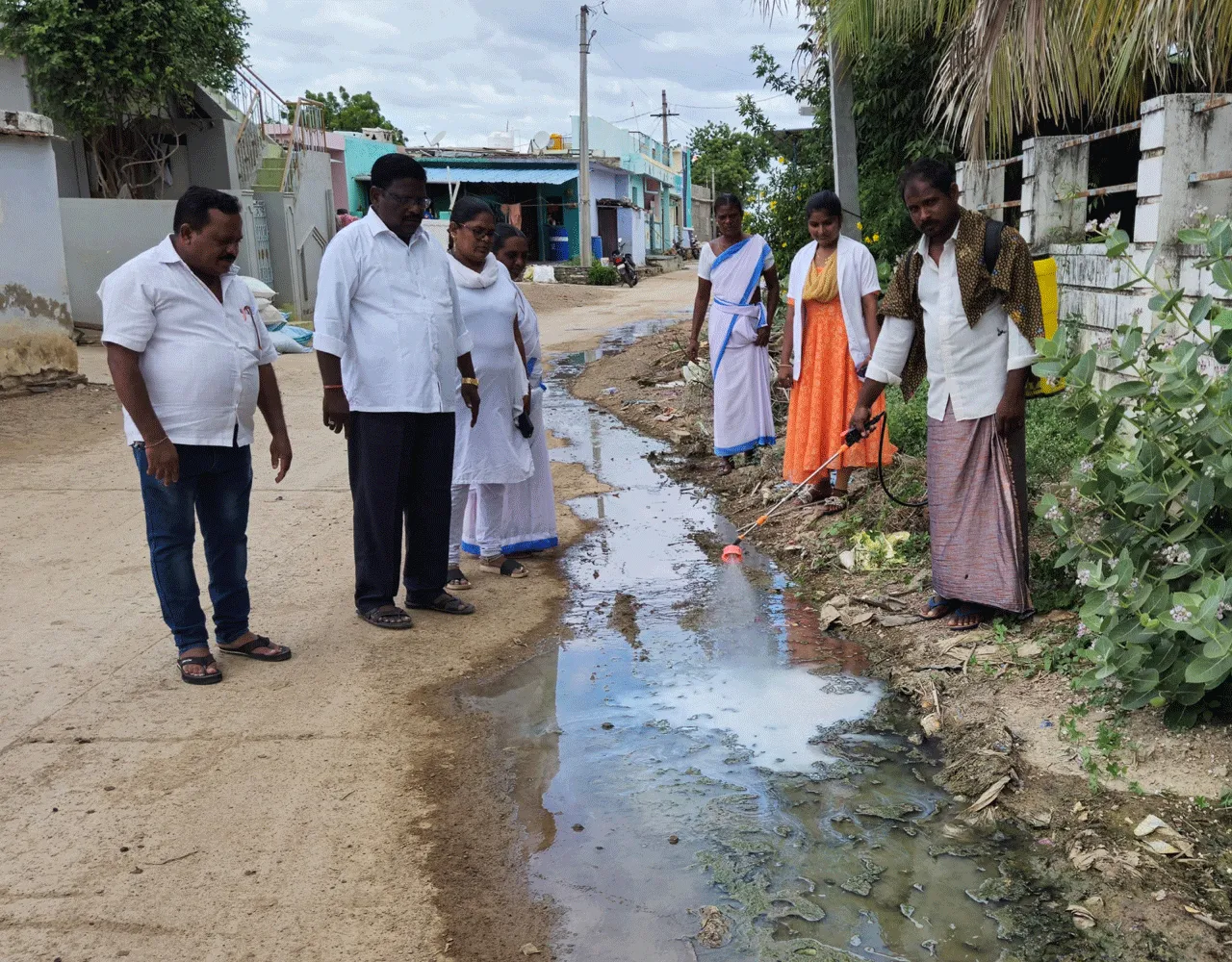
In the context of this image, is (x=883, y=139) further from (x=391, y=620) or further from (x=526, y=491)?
(x=391, y=620)

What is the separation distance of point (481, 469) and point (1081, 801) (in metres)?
3.30

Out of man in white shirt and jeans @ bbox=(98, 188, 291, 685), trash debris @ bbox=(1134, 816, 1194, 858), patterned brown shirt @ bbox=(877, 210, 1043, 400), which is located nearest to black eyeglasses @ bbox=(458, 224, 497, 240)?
man in white shirt and jeans @ bbox=(98, 188, 291, 685)

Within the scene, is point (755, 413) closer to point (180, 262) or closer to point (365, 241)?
point (365, 241)

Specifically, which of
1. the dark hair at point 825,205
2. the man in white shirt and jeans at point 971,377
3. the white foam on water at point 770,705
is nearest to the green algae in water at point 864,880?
the white foam on water at point 770,705

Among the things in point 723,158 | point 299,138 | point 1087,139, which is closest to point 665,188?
point 723,158

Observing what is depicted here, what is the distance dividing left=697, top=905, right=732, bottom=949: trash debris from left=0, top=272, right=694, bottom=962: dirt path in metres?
0.43

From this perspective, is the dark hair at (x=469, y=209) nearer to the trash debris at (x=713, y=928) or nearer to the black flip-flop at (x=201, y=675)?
the black flip-flop at (x=201, y=675)

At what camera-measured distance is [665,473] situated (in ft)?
27.9

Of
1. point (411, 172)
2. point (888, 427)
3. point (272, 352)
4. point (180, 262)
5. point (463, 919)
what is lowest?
point (463, 919)

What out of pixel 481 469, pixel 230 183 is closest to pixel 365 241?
pixel 481 469

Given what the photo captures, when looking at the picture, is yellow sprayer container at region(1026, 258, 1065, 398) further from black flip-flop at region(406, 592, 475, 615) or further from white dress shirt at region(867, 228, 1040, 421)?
black flip-flop at region(406, 592, 475, 615)

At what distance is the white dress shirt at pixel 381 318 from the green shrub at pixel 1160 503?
2526 millimetres

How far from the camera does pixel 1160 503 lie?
11.2 ft

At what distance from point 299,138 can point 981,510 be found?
20.6 metres
